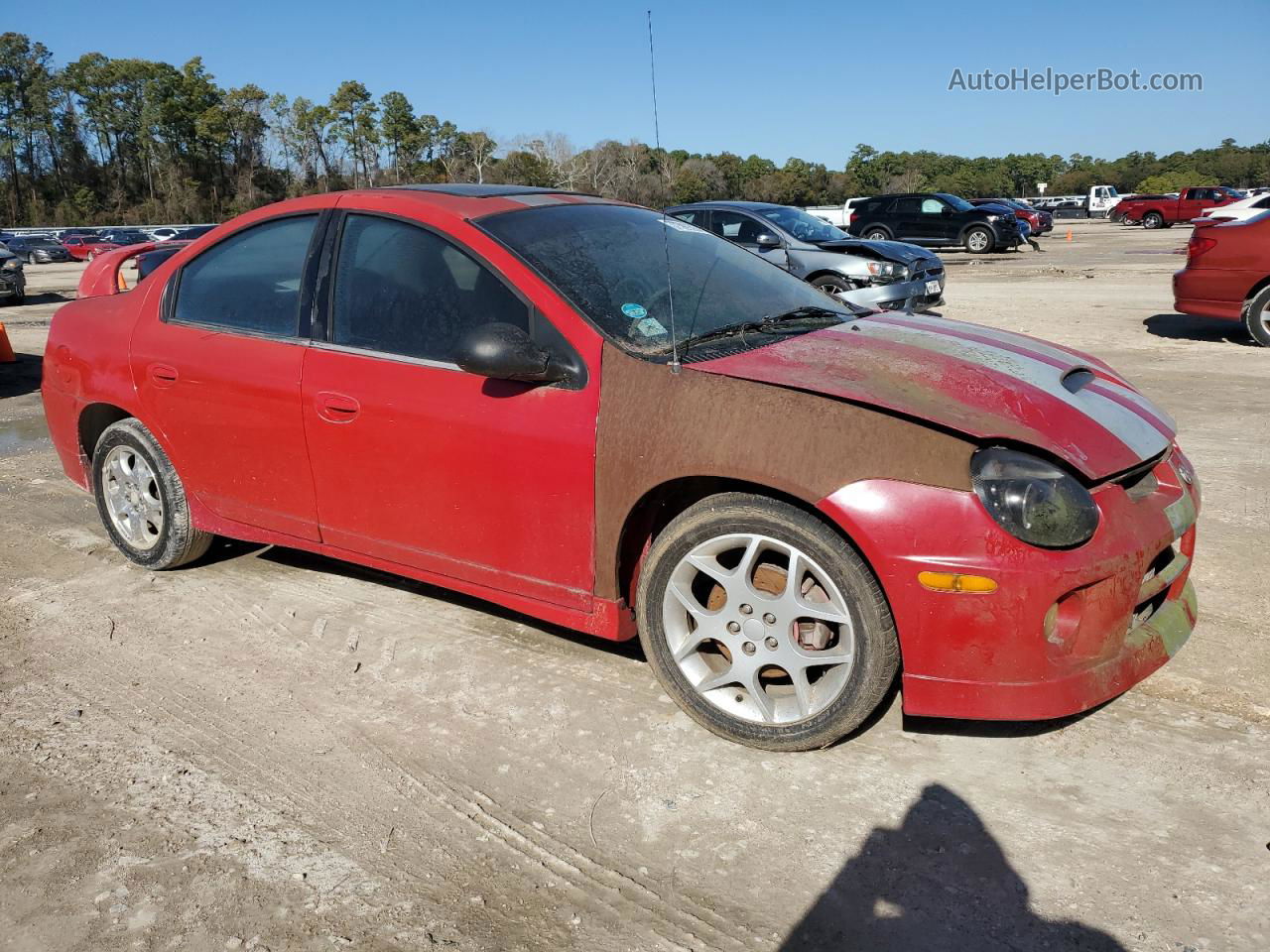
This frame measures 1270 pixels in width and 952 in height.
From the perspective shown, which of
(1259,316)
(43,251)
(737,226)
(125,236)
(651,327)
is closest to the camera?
(651,327)

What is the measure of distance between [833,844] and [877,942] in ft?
1.16

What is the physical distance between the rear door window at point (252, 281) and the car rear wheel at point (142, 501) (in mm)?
630

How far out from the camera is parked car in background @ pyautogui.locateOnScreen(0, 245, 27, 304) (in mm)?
20000

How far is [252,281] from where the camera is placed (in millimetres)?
4031

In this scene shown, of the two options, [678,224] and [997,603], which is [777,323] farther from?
[997,603]

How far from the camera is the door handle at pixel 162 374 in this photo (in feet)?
13.6

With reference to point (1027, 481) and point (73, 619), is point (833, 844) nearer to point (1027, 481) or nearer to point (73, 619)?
point (1027, 481)

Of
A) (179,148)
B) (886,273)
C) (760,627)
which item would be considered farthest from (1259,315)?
(179,148)

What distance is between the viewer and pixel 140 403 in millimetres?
4305

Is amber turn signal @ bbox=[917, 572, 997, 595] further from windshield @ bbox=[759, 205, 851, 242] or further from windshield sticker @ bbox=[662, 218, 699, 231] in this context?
windshield @ bbox=[759, 205, 851, 242]

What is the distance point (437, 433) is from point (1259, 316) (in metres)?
9.42

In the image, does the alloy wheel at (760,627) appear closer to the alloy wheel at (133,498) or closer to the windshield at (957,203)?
the alloy wheel at (133,498)

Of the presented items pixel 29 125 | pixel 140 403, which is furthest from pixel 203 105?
pixel 140 403

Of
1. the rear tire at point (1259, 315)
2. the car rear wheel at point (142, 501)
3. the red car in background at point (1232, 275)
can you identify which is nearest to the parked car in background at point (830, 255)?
the red car in background at point (1232, 275)
